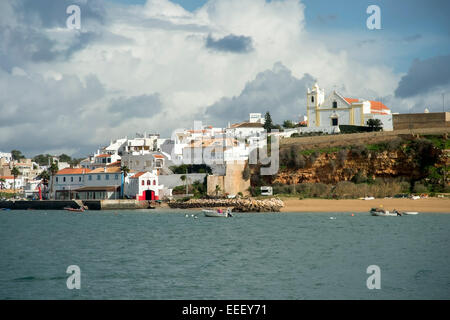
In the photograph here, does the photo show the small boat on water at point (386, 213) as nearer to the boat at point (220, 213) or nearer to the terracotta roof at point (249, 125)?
the boat at point (220, 213)

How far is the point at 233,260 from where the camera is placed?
32.6 meters

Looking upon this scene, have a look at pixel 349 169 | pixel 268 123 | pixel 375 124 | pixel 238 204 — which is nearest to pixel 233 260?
pixel 238 204

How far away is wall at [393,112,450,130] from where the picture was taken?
270 feet

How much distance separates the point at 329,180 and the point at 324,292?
55.2 meters

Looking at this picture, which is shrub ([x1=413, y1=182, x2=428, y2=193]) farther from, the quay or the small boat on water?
the quay

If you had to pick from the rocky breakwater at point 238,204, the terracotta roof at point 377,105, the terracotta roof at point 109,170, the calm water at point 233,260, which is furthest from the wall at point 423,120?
the terracotta roof at point 109,170

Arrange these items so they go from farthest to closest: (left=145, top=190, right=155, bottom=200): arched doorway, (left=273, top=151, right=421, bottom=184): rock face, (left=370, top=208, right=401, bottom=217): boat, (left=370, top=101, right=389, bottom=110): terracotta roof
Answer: (left=370, top=101, right=389, bottom=110): terracotta roof
(left=145, top=190, right=155, bottom=200): arched doorway
(left=273, top=151, right=421, bottom=184): rock face
(left=370, top=208, right=401, bottom=217): boat

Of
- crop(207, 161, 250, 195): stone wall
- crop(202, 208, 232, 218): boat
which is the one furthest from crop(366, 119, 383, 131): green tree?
Result: crop(202, 208, 232, 218): boat

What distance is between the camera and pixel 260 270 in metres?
29.4

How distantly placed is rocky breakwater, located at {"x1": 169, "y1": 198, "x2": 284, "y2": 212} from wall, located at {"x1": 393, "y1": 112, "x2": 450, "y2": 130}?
25.6 m

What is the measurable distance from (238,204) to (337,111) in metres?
28.6

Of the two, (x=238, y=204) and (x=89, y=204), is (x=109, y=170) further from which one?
(x=238, y=204)

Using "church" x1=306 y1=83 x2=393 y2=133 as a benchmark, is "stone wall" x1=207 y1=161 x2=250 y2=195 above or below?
below
